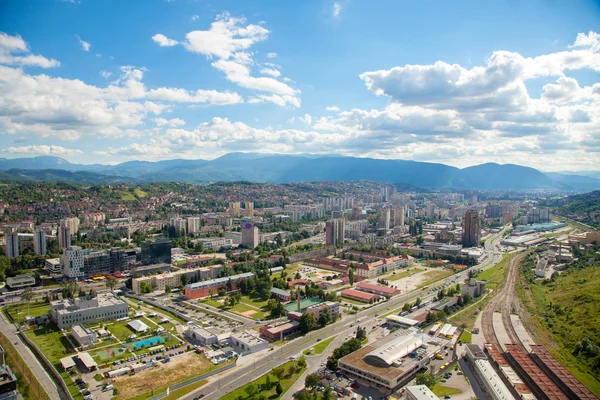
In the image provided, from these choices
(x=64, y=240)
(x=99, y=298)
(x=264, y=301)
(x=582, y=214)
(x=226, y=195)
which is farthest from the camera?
(x=226, y=195)

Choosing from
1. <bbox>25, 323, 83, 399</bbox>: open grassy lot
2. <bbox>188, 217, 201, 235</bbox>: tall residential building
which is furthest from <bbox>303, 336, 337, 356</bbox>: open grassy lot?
<bbox>188, 217, 201, 235</bbox>: tall residential building

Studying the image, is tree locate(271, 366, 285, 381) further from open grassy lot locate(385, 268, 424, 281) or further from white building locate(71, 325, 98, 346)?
open grassy lot locate(385, 268, 424, 281)

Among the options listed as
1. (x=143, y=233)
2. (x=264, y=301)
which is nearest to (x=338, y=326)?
(x=264, y=301)

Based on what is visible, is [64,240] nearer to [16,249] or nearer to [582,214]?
[16,249]

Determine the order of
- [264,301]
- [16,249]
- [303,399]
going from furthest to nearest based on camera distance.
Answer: [16,249], [264,301], [303,399]

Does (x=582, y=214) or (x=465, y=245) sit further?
(x=582, y=214)

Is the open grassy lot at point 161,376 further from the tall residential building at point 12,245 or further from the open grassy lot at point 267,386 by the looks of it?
the tall residential building at point 12,245
